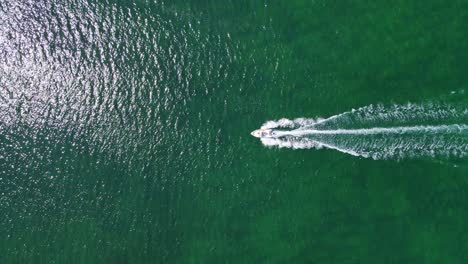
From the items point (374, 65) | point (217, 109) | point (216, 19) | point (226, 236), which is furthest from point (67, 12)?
point (374, 65)

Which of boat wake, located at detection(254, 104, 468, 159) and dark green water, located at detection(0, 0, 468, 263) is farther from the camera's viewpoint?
boat wake, located at detection(254, 104, 468, 159)

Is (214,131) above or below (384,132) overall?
above

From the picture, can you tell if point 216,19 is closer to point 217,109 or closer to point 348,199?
point 217,109

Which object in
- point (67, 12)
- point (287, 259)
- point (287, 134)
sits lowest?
point (287, 259)

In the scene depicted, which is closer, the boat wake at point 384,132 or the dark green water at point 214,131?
the dark green water at point 214,131
